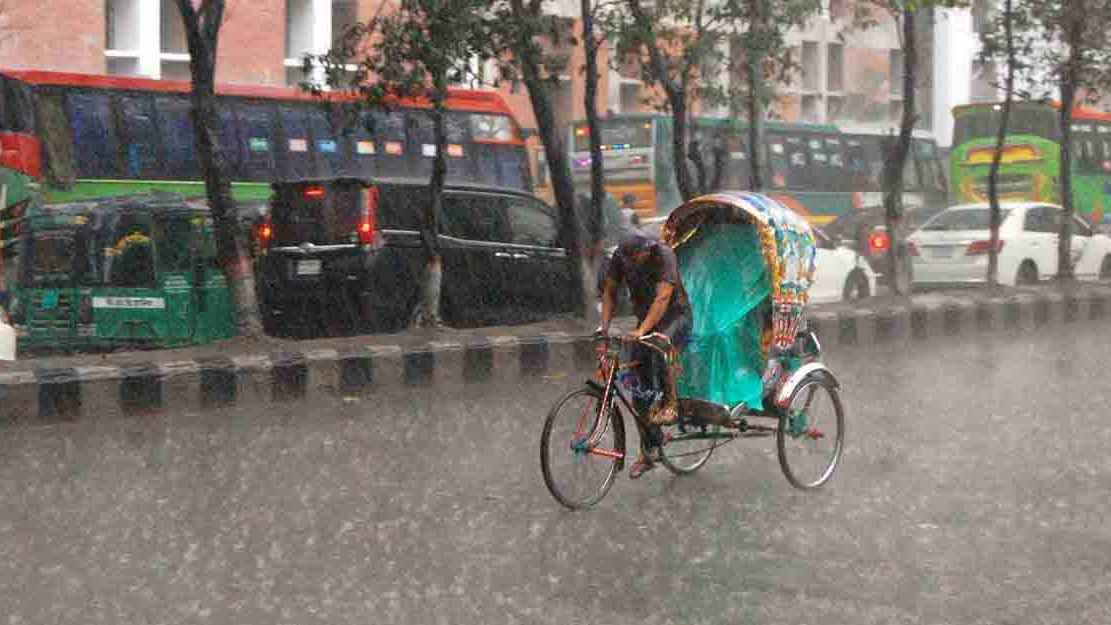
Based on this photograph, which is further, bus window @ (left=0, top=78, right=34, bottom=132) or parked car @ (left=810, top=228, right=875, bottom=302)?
parked car @ (left=810, top=228, right=875, bottom=302)

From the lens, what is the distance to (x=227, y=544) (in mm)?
8594

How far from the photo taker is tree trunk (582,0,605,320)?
20.3m

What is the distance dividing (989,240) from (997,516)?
1923 cm

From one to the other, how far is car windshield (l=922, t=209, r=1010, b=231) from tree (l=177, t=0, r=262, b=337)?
14257 mm

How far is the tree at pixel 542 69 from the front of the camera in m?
19.2

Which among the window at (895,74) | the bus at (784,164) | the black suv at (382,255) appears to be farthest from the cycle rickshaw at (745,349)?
the window at (895,74)

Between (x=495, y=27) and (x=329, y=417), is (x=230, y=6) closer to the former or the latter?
(x=495, y=27)

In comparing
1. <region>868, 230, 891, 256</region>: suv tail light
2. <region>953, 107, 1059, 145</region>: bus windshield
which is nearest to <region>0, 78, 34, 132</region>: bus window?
<region>868, 230, 891, 256</region>: suv tail light

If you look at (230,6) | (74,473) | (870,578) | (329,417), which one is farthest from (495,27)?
(230,6)

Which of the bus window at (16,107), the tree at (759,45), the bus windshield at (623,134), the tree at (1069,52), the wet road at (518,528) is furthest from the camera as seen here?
the bus windshield at (623,134)

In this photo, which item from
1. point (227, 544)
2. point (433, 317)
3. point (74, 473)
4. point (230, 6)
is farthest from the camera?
point (230, 6)

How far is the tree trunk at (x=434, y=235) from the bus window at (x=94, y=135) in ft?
25.8

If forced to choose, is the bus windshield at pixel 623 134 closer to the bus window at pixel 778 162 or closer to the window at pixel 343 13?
the bus window at pixel 778 162

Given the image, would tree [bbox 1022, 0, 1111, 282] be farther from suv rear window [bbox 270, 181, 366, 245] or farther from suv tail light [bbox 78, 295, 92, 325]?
suv tail light [bbox 78, 295, 92, 325]
